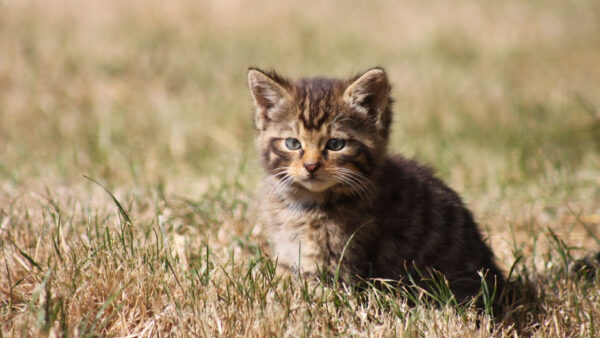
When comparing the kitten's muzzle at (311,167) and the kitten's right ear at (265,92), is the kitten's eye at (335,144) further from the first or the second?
the kitten's right ear at (265,92)

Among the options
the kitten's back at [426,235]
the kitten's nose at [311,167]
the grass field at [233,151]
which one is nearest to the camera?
the grass field at [233,151]

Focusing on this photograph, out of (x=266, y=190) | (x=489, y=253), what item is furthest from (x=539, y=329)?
(x=266, y=190)

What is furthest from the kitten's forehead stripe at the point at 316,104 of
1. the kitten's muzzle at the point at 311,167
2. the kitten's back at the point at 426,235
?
the kitten's back at the point at 426,235

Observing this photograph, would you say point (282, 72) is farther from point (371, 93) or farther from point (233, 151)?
point (371, 93)

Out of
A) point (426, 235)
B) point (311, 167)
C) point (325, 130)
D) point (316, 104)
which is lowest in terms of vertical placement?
point (426, 235)

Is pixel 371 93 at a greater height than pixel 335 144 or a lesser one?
greater

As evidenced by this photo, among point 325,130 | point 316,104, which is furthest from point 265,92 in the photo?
point 325,130

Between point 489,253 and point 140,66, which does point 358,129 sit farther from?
point 140,66
